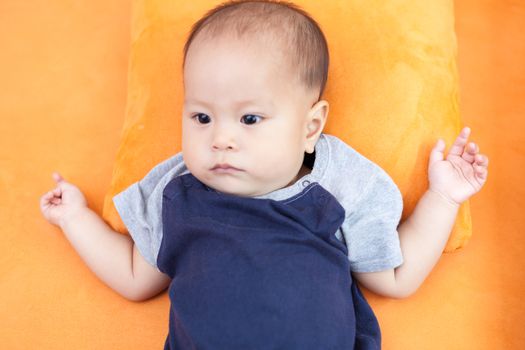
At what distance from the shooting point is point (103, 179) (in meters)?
1.42

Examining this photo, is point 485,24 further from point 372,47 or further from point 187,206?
point 187,206

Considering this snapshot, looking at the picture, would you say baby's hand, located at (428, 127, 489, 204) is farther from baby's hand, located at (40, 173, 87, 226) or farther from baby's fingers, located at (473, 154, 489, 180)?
baby's hand, located at (40, 173, 87, 226)

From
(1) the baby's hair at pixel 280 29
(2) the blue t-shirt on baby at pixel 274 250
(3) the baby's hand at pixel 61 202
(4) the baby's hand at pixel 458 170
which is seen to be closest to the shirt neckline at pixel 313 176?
(2) the blue t-shirt on baby at pixel 274 250

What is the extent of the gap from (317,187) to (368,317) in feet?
0.89

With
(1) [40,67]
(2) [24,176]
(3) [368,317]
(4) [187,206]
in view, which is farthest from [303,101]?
(1) [40,67]

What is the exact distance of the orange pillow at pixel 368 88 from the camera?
126cm

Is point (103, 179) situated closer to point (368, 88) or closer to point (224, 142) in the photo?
point (224, 142)

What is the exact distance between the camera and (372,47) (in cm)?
132

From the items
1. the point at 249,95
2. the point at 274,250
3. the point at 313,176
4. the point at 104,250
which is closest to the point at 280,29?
the point at 249,95

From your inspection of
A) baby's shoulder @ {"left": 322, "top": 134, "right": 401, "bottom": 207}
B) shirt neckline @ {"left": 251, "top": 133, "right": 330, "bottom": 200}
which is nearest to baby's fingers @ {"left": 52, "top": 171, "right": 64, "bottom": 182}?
shirt neckline @ {"left": 251, "top": 133, "right": 330, "bottom": 200}

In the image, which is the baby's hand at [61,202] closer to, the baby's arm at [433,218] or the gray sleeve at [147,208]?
the gray sleeve at [147,208]

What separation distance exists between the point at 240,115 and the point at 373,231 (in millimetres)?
348

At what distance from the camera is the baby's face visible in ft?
3.45

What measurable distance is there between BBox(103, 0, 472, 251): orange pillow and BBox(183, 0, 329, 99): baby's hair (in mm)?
170
